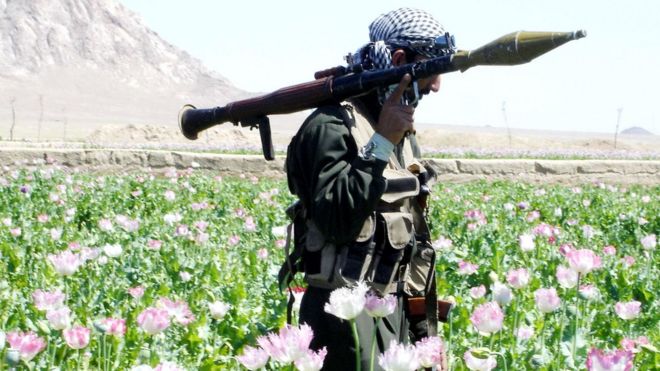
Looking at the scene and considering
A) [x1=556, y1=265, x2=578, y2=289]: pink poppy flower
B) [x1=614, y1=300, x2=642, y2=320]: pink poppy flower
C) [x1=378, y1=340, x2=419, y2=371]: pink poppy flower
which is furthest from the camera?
[x1=614, y1=300, x2=642, y2=320]: pink poppy flower

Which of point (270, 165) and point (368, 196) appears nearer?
Answer: point (368, 196)

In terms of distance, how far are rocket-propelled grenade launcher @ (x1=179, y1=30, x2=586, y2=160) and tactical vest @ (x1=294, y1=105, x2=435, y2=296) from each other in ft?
0.28

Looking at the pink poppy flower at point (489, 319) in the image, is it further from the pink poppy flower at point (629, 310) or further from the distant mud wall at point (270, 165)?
the distant mud wall at point (270, 165)

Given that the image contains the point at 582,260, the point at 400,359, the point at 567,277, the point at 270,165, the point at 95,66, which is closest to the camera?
the point at 400,359

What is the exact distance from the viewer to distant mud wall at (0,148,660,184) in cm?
1424

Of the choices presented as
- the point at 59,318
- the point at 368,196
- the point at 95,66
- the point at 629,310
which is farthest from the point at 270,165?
the point at 95,66

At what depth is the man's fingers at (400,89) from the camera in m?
2.87

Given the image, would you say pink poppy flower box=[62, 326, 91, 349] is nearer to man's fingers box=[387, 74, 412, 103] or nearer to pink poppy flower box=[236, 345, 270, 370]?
pink poppy flower box=[236, 345, 270, 370]

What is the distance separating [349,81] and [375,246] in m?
0.48

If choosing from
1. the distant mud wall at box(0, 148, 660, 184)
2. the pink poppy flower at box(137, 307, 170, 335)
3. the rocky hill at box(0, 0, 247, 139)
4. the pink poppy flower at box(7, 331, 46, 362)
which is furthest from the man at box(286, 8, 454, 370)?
the rocky hill at box(0, 0, 247, 139)

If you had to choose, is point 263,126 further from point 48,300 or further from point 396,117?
point 48,300

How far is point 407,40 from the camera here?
310cm

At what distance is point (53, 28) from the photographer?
129m

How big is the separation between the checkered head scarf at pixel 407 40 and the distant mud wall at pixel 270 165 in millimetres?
10617
